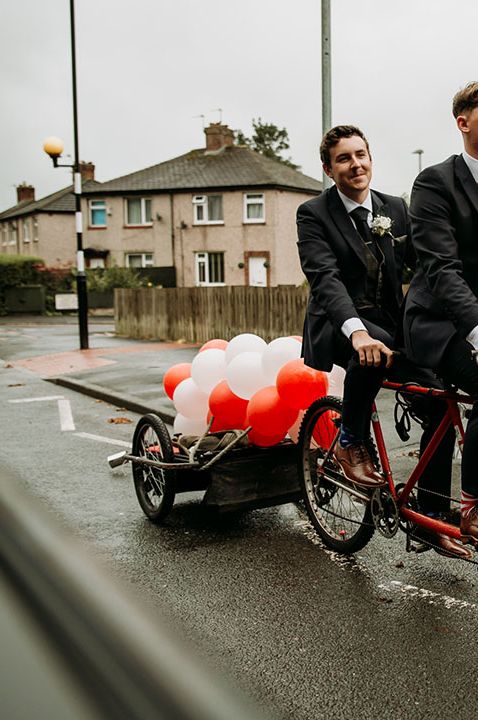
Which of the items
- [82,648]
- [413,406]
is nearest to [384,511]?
[413,406]

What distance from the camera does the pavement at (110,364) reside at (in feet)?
32.6

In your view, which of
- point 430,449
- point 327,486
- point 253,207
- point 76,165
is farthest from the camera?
point 253,207

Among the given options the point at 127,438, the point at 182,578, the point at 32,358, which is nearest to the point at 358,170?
the point at 182,578

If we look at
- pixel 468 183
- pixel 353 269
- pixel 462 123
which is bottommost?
pixel 353 269

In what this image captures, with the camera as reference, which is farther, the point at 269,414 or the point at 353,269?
the point at 269,414

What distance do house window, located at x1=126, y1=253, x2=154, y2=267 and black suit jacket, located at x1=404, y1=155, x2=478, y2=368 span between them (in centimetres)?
3999

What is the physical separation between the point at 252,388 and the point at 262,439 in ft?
1.16

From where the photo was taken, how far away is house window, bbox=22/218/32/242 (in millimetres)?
48219

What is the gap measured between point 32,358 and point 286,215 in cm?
2630

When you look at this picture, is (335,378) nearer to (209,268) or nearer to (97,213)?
(209,268)

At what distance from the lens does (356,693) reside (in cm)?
293

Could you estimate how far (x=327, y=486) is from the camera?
14.9 ft

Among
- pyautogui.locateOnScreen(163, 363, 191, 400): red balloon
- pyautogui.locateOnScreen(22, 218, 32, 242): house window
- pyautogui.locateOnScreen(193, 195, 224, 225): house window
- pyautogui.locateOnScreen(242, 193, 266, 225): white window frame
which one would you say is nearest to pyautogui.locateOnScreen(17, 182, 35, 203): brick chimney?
pyautogui.locateOnScreen(22, 218, 32, 242): house window

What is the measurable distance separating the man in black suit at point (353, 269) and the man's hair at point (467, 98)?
86cm
